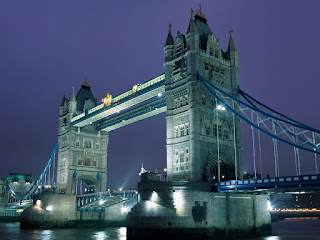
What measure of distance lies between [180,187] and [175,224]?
14.5ft

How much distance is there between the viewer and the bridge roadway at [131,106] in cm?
6366

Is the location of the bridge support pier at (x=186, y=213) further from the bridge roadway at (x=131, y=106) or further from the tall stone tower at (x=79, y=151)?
the tall stone tower at (x=79, y=151)

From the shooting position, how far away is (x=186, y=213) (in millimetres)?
46562

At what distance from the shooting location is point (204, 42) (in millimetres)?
58844

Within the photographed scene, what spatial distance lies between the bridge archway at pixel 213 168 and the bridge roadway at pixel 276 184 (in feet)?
12.5

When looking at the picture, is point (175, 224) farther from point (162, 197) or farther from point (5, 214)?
point (5, 214)

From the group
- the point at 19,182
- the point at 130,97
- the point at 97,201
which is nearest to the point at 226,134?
the point at 130,97

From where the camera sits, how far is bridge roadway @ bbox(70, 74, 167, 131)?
2506 inches

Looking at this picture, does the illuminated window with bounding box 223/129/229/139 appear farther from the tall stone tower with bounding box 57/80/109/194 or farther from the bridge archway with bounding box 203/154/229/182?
the tall stone tower with bounding box 57/80/109/194

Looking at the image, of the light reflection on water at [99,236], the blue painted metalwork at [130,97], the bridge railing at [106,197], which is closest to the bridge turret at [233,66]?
the blue painted metalwork at [130,97]

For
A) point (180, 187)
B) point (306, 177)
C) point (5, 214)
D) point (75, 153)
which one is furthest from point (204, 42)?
point (5, 214)

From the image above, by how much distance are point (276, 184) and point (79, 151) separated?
5204cm

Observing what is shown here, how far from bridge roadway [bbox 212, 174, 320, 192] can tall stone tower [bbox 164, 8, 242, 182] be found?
4.95 m

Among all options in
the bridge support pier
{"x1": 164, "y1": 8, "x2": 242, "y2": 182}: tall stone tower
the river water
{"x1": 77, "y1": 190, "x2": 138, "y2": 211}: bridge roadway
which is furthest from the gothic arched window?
the bridge support pier
